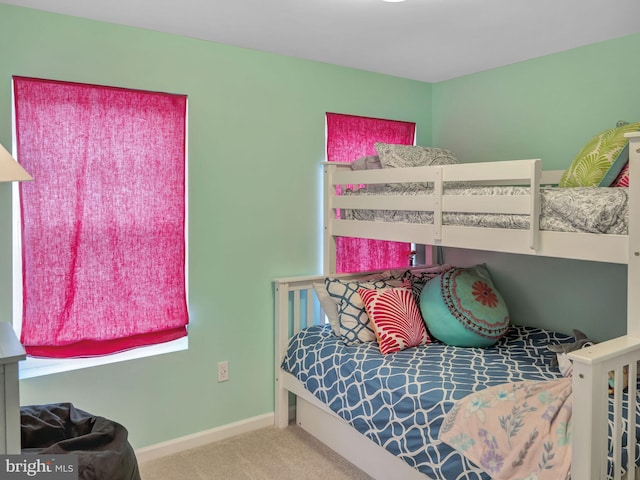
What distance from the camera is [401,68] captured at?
327 cm

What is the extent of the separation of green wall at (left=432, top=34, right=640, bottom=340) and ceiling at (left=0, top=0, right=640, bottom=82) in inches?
5.5

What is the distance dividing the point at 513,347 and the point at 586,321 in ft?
1.53

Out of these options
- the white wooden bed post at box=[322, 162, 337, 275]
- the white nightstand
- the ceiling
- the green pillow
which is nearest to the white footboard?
the green pillow

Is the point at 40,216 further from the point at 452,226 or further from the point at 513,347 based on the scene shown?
the point at 513,347

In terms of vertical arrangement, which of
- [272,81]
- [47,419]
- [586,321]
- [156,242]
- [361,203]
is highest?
[272,81]

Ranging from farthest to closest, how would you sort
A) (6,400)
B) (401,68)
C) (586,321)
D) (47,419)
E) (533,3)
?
(401,68)
(586,321)
(533,3)
(47,419)
(6,400)

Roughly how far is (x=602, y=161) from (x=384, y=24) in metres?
1.18

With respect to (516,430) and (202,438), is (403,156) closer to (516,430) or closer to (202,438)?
(516,430)

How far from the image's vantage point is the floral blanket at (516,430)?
5.29 ft

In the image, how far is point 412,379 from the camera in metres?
2.18

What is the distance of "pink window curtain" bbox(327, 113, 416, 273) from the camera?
3.24 m

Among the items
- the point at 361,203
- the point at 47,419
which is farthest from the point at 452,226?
the point at 47,419

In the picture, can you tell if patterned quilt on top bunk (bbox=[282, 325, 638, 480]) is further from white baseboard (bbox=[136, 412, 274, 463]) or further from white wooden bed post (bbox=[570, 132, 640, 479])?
white baseboard (bbox=[136, 412, 274, 463])

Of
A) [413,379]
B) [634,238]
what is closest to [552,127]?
[634,238]
